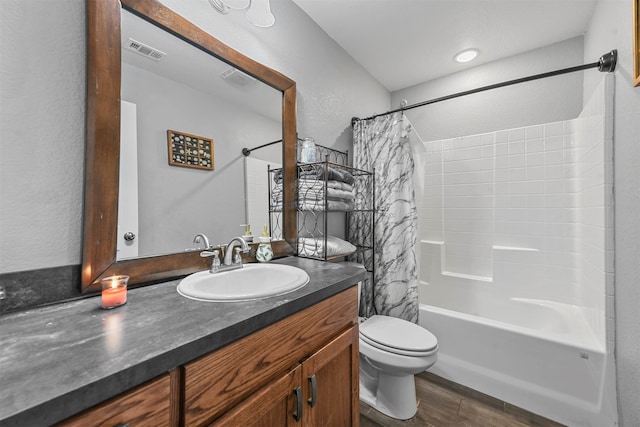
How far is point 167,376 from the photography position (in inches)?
19.7

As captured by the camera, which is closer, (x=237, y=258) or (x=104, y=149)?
(x=104, y=149)

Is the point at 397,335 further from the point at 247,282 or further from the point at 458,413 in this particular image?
the point at 247,282

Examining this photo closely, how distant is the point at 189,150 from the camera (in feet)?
3.47

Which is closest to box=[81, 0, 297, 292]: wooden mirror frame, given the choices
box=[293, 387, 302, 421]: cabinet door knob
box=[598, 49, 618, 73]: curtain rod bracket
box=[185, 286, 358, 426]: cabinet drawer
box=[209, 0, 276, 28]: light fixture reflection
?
box=[209, 0, 276, 28]: light fixture reflection

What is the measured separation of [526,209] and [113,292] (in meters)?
2.71

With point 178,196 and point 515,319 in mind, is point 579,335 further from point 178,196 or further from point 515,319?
point 178,196

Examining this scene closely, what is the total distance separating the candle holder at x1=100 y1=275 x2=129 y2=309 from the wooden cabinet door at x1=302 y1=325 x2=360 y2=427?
0.57 m

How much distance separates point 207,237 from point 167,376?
0.66 m

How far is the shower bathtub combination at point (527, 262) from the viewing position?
1.36 m

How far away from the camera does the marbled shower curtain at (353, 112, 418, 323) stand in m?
1.79

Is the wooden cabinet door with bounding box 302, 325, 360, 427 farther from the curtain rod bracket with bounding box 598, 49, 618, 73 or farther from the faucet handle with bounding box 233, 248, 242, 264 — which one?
the curtain rod bracket with bounding box 598, 49, 618, 73

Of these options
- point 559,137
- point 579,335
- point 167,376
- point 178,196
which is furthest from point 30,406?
point 559,137

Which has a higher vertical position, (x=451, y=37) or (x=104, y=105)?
(x=451, y=37)

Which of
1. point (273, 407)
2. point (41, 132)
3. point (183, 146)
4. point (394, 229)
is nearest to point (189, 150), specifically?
point (183, 146)
